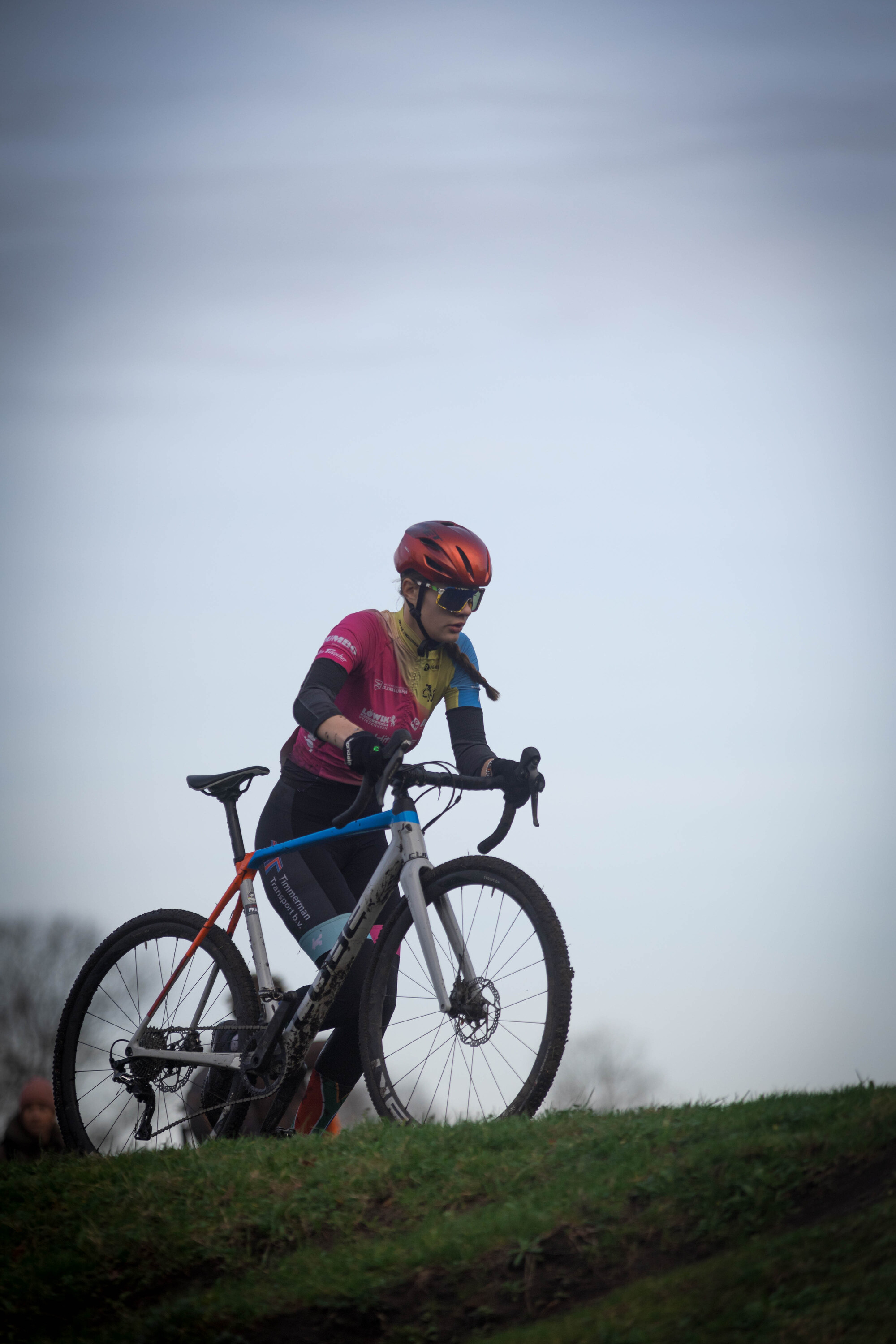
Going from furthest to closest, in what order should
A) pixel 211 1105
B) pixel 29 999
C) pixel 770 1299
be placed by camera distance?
1. pixel 29 999
2. pixel 211 1105
3. pixel 770 1299

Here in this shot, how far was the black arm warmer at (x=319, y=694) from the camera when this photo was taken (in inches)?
201

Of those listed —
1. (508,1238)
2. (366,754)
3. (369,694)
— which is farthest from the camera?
(369,694)

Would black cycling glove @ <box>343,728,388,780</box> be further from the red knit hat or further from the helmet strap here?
the red knit hat

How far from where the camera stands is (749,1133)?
3.61 m

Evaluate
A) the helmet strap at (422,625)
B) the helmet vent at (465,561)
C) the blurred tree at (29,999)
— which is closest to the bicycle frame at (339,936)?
the helmet strap at (422,625)

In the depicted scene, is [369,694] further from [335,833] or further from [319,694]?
[335,833]

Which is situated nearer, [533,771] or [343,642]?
[533,771]

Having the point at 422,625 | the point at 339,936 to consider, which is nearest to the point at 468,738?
the point at 422,625

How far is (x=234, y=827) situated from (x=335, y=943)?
3.08ft

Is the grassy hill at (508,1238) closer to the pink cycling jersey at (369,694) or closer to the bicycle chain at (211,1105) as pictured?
the bicycle chain at (211,1105)

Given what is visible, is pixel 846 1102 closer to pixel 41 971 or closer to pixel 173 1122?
pixel 173 1122

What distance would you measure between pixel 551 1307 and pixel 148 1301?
4.64ft

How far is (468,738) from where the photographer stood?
5.64 m

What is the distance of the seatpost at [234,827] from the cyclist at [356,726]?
0.28 feet
